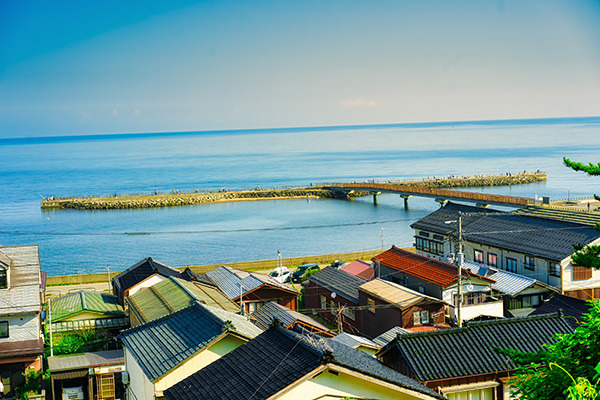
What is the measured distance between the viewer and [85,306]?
2250 centimetres

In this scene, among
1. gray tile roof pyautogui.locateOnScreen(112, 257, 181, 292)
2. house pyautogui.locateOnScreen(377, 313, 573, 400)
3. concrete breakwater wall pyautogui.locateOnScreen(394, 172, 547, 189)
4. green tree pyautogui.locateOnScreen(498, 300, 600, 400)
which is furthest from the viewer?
concrete breakwater wall pyautogui.locateOnScreen(394, 172, 547, 189)

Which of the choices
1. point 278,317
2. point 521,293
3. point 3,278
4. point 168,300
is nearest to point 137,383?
point 168,300

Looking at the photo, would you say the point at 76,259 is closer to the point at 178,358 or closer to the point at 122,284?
the point at 122,284

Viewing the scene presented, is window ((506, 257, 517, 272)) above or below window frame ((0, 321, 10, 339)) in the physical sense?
below

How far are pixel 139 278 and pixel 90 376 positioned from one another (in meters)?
8.56

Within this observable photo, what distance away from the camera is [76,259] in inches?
1884

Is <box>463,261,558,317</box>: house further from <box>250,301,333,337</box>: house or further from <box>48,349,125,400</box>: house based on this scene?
<box>48,349,125,400</box>: house

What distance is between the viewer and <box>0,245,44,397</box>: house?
17.4 m

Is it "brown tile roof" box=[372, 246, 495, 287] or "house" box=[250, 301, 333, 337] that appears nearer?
"house" box=[250, 301, 333, 337]

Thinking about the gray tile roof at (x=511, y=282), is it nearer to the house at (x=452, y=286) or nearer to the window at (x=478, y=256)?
the house at (x=452, y=286)

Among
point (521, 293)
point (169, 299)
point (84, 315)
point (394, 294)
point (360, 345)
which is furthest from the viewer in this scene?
point (521, 293)

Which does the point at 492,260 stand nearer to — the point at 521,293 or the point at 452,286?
the point at 521,293

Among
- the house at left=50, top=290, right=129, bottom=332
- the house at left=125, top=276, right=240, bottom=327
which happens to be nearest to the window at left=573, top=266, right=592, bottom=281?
the house at left=125, top=276, right=240, bottom=327

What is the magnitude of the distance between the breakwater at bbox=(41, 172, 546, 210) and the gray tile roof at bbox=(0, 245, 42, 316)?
6151 cm
